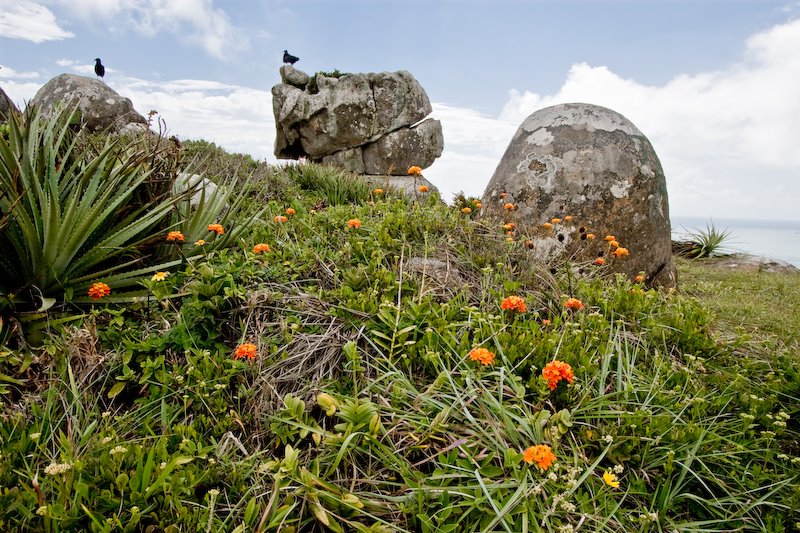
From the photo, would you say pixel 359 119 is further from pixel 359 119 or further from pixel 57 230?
pixel 57 230

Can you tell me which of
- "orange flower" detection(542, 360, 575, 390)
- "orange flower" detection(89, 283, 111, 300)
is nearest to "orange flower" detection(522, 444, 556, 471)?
"orange flower" detection(542, 360, 575, 390)

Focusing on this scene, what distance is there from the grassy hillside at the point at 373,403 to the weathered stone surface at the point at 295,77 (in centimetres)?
1514

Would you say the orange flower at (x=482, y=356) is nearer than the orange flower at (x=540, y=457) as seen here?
No

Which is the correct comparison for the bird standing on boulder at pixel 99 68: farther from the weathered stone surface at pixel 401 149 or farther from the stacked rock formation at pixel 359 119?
the weathered stone surface at pixel 401 149

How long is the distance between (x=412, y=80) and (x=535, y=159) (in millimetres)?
12626

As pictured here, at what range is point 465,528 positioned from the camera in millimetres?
1896

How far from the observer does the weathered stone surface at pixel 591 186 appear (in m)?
5.36

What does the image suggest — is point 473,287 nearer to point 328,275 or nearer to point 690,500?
point 328,275

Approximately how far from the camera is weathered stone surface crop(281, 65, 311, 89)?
17516 mm

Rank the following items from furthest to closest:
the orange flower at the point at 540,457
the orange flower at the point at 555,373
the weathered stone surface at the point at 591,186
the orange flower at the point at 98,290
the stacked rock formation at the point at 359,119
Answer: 1. the stacked rock formation at the point at 359,119
2. the weathered stone surface at the point at 591,186
3. the orange flower at the point at 98,290
4. the orange flower at the point at 555,373
5. the orange flower at the point at 540,457

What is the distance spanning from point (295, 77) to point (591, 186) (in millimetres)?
14406

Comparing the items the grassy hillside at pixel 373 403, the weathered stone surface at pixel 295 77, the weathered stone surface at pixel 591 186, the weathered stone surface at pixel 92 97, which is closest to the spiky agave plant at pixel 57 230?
the grassy hillside at pixel 373 403

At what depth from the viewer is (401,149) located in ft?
55.5

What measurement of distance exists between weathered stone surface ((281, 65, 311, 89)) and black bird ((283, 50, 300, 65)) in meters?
0.21
